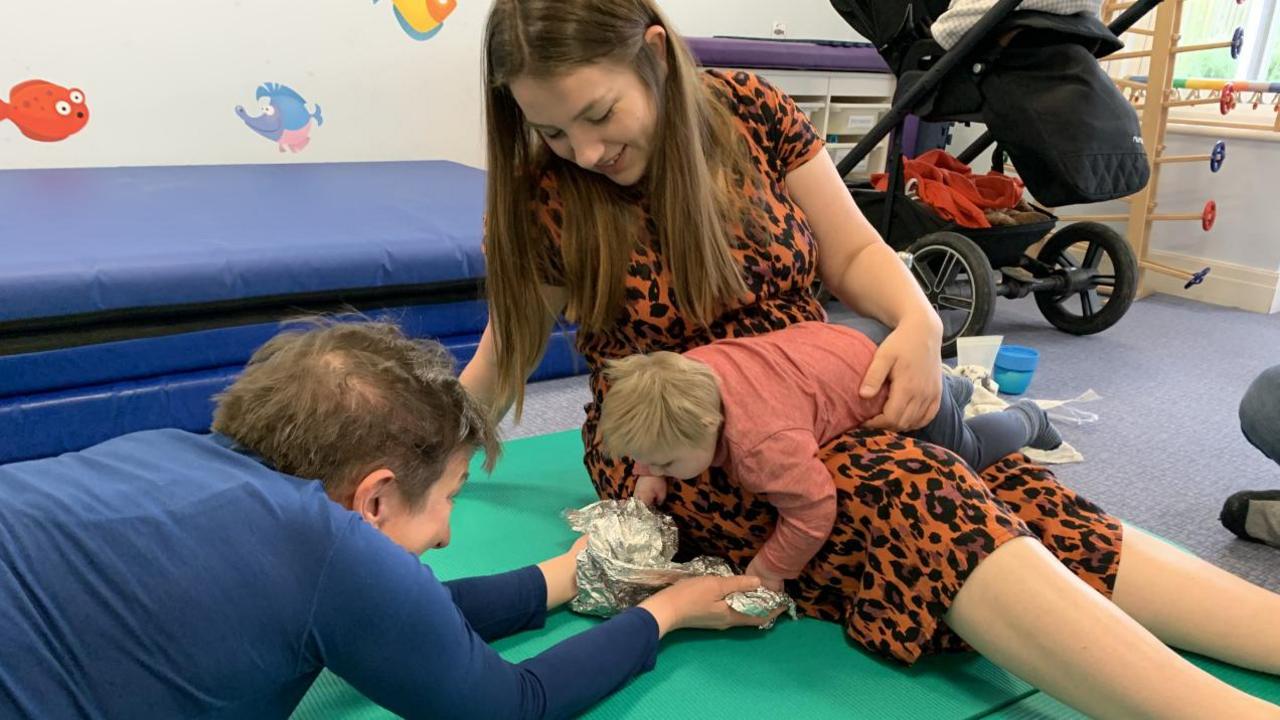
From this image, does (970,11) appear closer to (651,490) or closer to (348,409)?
(651,490)

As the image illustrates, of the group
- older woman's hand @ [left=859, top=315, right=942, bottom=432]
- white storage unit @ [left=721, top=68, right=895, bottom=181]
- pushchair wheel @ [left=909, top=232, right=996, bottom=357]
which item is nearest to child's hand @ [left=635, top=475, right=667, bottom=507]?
older woman's hand @ [left=859, top=315, right=942, bottom=432]

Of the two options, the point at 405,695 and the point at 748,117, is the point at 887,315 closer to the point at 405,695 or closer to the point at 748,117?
the point at 748,117

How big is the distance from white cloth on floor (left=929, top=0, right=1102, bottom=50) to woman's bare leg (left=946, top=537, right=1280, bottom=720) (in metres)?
1.60

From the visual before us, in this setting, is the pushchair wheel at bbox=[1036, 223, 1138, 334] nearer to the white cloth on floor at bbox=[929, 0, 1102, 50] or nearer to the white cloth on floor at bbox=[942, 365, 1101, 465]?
the white cloth on floor at bbox=[942, 365, 1101, 465]

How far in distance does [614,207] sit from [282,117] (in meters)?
2.10

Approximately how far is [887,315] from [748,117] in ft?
1.12

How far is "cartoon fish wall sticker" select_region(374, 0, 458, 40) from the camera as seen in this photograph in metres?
2.93

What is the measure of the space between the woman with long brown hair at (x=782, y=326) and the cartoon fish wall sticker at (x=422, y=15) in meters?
2.01

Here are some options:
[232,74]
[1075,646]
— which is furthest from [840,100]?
[1075,646]

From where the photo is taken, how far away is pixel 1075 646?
89 centimetres

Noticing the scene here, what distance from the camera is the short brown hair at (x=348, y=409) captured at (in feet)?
2.44

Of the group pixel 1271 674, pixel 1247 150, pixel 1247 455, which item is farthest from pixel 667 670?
pixel 1247 150

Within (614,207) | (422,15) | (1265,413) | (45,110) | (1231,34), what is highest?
(422,15)

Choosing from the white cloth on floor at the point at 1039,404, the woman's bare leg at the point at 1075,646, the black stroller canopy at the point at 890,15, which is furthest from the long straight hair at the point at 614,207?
the black stroller canopy at the point at 890,15
